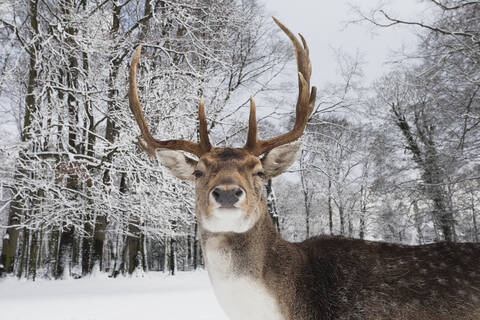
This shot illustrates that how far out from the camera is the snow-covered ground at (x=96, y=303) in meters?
6.57

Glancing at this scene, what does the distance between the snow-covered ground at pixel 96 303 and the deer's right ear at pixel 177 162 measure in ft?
13.1

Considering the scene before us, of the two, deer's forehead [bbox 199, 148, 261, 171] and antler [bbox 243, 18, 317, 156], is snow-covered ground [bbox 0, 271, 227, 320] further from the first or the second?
deer's forehead [bbox 199, 148, 261, 171]

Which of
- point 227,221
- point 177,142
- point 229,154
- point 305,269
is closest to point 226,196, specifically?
point 227,221

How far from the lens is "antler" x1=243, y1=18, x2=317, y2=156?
336cm

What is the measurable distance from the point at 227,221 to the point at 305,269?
77 centimetres

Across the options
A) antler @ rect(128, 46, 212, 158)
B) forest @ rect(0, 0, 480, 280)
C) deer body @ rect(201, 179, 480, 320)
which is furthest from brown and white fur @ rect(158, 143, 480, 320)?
forest @ rect(0, 0, 480, 280)

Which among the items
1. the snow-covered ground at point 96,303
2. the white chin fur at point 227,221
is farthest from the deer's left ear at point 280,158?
the snow-covered ground at point 96,303

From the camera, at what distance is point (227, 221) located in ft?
8.64

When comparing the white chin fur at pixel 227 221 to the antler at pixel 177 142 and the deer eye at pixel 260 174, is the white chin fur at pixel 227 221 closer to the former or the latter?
the deer eye at pixel 260 174

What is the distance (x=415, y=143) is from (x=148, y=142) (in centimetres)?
1498

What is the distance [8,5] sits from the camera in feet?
30.9

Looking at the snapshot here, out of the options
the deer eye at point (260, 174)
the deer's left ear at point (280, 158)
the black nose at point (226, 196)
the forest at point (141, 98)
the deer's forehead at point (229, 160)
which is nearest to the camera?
the black nose at point (226, 196)

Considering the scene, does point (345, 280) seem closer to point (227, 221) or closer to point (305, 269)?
point (305, 269)

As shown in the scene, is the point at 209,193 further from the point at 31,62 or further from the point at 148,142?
the point at 31,62
